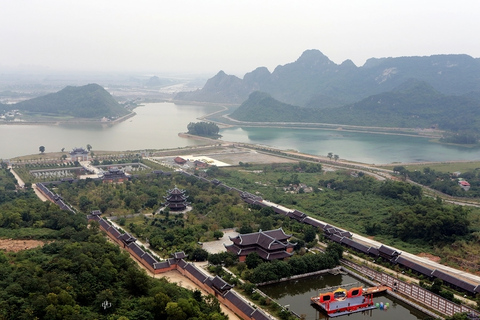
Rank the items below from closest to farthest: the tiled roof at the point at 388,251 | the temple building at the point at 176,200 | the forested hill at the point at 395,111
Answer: the tiled roof at the point at 388,251 → the temple building at the point at 176,200 → the forested hill at the point at 395,111

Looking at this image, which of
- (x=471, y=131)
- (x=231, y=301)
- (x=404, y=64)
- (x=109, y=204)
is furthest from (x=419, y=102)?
(x=231, y=301)

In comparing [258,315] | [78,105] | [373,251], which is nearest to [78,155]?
[373,251]

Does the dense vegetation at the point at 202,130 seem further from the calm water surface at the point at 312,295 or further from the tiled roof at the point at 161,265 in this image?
the calm water surface at the point at 312,295

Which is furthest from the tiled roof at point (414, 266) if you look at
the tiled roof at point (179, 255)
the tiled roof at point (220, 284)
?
the tiled roof at point (179, 255)

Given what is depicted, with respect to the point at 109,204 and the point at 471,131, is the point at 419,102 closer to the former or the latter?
the point at 471,131

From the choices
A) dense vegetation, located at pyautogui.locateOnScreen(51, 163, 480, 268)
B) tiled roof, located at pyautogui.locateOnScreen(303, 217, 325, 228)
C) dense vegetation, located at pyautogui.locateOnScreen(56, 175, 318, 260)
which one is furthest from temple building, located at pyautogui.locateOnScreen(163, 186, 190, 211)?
tiled roof, located at pyautogui.locateOnScreen(303, 217, 325, 228)

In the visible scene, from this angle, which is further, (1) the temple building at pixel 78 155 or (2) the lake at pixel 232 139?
(2) the lake at pixel 232 139
